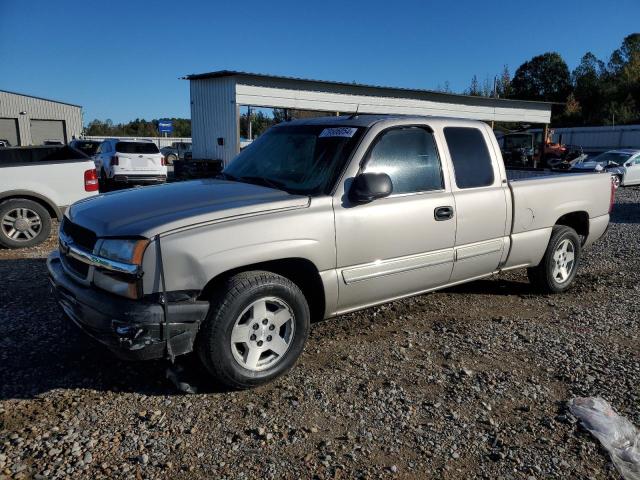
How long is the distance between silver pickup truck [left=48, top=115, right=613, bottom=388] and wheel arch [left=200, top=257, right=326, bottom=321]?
0.01m

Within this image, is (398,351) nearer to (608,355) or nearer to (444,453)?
(444,453)

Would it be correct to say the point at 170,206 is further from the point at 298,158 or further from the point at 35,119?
the point at 35,119

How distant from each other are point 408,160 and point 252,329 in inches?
73.7

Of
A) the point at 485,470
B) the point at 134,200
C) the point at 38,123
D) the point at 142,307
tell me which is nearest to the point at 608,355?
the point at 485,470

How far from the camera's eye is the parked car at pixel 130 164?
16.2 m

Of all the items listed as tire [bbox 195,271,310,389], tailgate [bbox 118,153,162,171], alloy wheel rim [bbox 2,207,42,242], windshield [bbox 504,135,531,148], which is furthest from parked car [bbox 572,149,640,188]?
tire [bbox 195,271,310,389]

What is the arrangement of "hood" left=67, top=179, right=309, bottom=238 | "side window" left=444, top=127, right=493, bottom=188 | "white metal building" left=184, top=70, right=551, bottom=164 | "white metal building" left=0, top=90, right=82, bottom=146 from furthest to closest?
1. "white metal building" left=0, top=90, right=82, bottom=146
2. "white metal building" left=184, top=70, right=551, bottom=164
3. "side window" left=444, top=127, right=493, bottom=188
4. "hood" left=67, top=179, right=309, bottom=238

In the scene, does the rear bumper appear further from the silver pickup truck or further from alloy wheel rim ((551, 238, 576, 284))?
alloy wheel rim ((551, 238, 576, 284))

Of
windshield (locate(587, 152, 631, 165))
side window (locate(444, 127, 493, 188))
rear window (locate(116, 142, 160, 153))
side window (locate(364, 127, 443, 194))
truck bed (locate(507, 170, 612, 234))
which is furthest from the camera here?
windshield (locate(587, 152, 631, 165))

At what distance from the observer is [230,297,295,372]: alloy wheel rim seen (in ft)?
10.9

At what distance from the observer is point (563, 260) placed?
18.6 feet

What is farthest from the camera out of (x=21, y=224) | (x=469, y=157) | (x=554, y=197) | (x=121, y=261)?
(x=21, y=224)

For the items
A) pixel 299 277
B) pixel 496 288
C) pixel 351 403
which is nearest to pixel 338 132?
pixel 299 277

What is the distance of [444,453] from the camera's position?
9.16ft
